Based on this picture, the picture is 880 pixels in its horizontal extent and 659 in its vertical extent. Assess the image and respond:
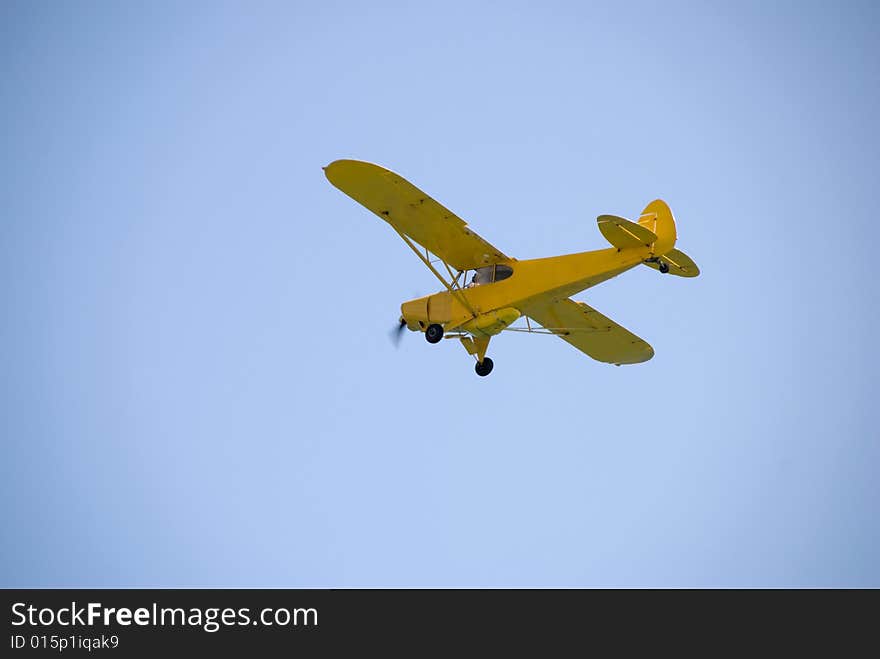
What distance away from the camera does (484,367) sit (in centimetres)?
2464

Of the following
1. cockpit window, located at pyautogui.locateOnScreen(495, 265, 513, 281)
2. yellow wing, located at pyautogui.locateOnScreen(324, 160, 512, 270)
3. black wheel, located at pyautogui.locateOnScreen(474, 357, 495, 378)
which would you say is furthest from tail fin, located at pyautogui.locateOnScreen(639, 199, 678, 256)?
black wheel, located at pyautogui.locateOnScreen(474, 357, 495, 378)

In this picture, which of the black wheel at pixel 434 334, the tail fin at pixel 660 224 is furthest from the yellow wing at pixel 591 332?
the tail fin at pixel 660 224

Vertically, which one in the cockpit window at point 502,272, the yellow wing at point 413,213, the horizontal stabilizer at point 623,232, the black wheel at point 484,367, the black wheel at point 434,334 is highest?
the yellow wing at point 413,213

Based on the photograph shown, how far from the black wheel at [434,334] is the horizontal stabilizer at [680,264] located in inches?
205

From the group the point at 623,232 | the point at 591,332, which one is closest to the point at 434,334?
the point at 591,332

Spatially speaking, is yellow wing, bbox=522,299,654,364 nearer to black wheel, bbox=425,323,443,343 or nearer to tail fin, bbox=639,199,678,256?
black wheel, bbox=425,323,443,343

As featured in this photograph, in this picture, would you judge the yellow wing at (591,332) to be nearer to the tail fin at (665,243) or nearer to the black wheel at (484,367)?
the black wheel at (484,367)

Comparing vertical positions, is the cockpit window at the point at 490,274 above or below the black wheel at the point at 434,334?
above

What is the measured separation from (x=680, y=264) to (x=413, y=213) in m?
5.48

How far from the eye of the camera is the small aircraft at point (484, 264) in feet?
69.4

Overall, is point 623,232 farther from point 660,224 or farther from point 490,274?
point 490,274

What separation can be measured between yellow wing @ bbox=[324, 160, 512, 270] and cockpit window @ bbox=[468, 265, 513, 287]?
0.41ft
